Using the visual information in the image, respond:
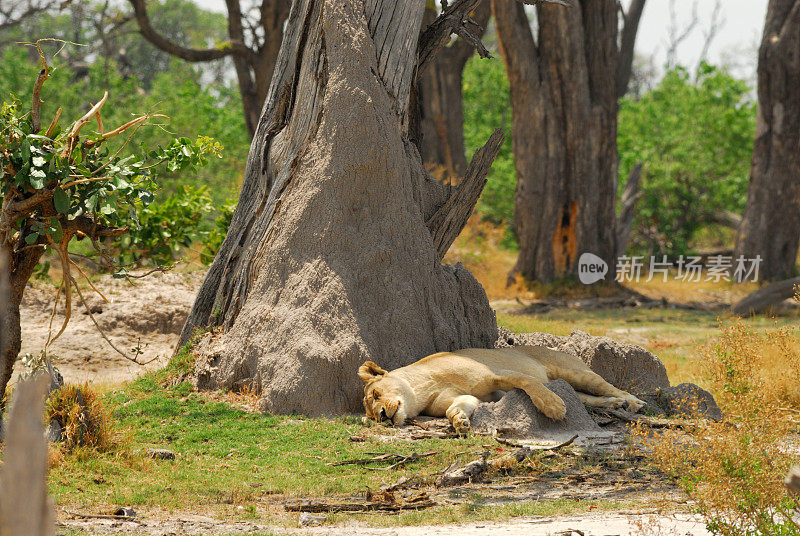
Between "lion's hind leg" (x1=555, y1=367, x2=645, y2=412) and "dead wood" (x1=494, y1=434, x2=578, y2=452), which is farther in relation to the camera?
"lion's hind leg" (x1=555, y1=367, x2=645, y2=412)

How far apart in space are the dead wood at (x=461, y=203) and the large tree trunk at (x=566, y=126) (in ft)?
30.6

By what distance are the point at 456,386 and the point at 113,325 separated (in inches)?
232

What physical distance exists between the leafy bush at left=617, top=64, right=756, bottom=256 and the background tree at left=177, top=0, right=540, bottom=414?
17.8 m

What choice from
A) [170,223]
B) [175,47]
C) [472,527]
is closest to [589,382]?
[472,527]

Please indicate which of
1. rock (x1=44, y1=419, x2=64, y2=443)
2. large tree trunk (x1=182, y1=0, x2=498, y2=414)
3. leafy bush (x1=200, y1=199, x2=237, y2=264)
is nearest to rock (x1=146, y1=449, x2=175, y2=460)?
rock (x1=44, y1=419, x2=64, y2=443)

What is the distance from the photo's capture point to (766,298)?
15.0m

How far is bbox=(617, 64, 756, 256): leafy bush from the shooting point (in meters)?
25.0

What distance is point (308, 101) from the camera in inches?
313

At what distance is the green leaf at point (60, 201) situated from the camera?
6.05 meters

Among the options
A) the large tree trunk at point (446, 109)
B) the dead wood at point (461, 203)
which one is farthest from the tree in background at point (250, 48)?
the dead wood at point (461, 203)

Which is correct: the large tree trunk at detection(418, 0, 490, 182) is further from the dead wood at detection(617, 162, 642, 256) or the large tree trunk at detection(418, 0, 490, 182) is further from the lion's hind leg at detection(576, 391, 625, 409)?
the lion's hind leg at detection(576, 391, 625, 409)

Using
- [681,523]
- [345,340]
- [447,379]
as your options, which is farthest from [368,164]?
[681,523]

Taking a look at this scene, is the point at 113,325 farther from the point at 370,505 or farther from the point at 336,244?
the point at 370,505

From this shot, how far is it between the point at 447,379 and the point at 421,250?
155 centimetres
